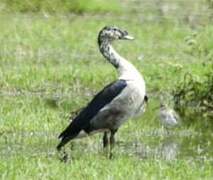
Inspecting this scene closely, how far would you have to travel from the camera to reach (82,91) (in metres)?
15.4

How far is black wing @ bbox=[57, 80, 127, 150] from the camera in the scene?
1014 centimetres

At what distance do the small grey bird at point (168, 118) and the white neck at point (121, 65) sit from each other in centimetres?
226

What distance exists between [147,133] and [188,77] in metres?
2.38

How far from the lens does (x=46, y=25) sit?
2255 centimetres

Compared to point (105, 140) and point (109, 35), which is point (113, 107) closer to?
point (105, 140)

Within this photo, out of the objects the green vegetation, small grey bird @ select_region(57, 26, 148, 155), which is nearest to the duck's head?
small grey bird @ select_region(57, 26, 148, 155)

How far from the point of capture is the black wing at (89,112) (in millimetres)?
10141

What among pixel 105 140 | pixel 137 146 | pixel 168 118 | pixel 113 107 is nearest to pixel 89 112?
pixel 113 107

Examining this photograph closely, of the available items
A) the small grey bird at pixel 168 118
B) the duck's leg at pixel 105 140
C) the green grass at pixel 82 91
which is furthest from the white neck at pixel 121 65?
the small grey bird at pixel 168 118

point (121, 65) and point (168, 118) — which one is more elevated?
point (121, 65)

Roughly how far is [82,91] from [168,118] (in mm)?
2577

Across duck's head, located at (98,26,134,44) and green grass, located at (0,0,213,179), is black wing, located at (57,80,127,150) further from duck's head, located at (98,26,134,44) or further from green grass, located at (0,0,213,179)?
duck's head, located at (98,26,134,44)

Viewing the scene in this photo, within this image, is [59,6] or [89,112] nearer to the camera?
[89,112]

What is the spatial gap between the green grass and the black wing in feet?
0.72
